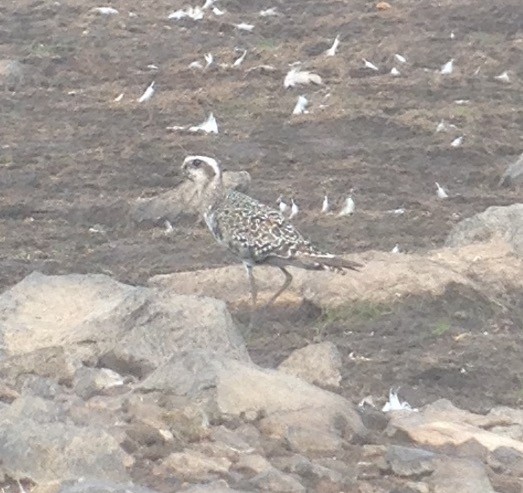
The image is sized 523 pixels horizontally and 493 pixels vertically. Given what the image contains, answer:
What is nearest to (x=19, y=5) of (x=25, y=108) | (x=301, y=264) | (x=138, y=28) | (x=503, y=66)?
(x=138, y=28)

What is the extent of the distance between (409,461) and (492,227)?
6102 mm

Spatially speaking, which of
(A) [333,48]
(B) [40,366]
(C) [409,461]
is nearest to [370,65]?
(A) [333,48]

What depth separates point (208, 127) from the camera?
651 inches

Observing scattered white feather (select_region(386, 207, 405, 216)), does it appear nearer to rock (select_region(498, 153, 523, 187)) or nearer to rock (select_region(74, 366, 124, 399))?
rock (select_region(498, 153, 523, 187))

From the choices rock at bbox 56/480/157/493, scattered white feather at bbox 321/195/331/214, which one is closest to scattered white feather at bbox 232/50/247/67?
scattered white feather at bbox 321/195/331/214

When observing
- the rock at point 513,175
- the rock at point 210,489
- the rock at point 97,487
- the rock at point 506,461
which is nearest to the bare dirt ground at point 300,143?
the rock at point 513,175

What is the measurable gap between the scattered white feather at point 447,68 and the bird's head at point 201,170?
25.4ft

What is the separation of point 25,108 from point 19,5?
505 centimetres

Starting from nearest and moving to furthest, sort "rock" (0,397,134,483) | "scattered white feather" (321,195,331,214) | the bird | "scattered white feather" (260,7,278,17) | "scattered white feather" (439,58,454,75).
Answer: "rock" (0,397,134,483) → the bird → "scattered white feather" (321,195,331,214) → "scattered white feather" (439,58,454,75) → "scattered white feather" (260,7,278,17)

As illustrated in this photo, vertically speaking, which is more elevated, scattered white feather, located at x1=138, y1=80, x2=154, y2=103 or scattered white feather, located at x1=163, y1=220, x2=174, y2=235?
scattered white feather, located at x1=163, y1=220, x2=174, y2=235

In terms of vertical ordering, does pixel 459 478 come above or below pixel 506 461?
above

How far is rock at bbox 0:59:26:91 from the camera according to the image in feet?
59.3

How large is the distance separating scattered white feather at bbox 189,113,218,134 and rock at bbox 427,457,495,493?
10.4 m

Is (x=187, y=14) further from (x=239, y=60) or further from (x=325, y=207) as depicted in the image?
(x=325, y=207)
